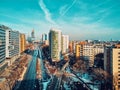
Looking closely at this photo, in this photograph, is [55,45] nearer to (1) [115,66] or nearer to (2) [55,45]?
(2) [55,45]

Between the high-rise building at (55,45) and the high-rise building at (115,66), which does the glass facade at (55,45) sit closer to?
the high-rise building at (55,45)

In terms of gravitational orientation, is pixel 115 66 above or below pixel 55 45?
below

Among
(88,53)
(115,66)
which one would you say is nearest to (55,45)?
(88,53)

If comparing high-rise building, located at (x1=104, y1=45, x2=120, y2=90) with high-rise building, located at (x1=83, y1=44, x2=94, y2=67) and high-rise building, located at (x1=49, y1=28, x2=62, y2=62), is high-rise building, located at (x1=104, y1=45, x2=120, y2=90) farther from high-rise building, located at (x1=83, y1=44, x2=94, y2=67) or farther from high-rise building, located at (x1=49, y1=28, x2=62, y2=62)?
high-rise building, located at (x1=49, y1=28, x2=62, y2=62)

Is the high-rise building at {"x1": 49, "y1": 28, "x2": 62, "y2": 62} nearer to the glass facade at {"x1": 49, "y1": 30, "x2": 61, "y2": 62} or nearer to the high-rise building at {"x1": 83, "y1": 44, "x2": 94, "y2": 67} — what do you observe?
the glass facade at {"x1": 49, "y1": 30, "x2": 61, "y2": 62}

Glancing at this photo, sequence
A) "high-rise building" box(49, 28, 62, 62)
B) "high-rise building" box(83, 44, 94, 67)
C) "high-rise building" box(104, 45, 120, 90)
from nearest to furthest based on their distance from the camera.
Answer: "high-rise building" box(104, 45, 120, 90), "high-rise building" box(83, 44, 94, 67), "high-rise building" box(49, 28, 62, 62)

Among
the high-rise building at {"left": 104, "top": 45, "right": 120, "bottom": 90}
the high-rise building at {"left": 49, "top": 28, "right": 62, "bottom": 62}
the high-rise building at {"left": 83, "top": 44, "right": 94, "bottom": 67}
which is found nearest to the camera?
the high-rise building at {"left": 104, "top": 45, "right": 120, "bottom": 90}

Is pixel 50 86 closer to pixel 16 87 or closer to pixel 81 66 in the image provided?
pixel 16 87

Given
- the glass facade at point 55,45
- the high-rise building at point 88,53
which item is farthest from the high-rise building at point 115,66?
the glass facade at point 55,45

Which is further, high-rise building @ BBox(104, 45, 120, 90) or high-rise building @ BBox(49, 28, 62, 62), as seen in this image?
high-rise building @ BBox(49, 28, 62, 62)

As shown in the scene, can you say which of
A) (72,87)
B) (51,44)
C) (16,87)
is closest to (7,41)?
(51,44)

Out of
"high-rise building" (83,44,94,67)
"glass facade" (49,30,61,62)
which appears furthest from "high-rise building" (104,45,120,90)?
"glass facade" (49,30,61,62)
